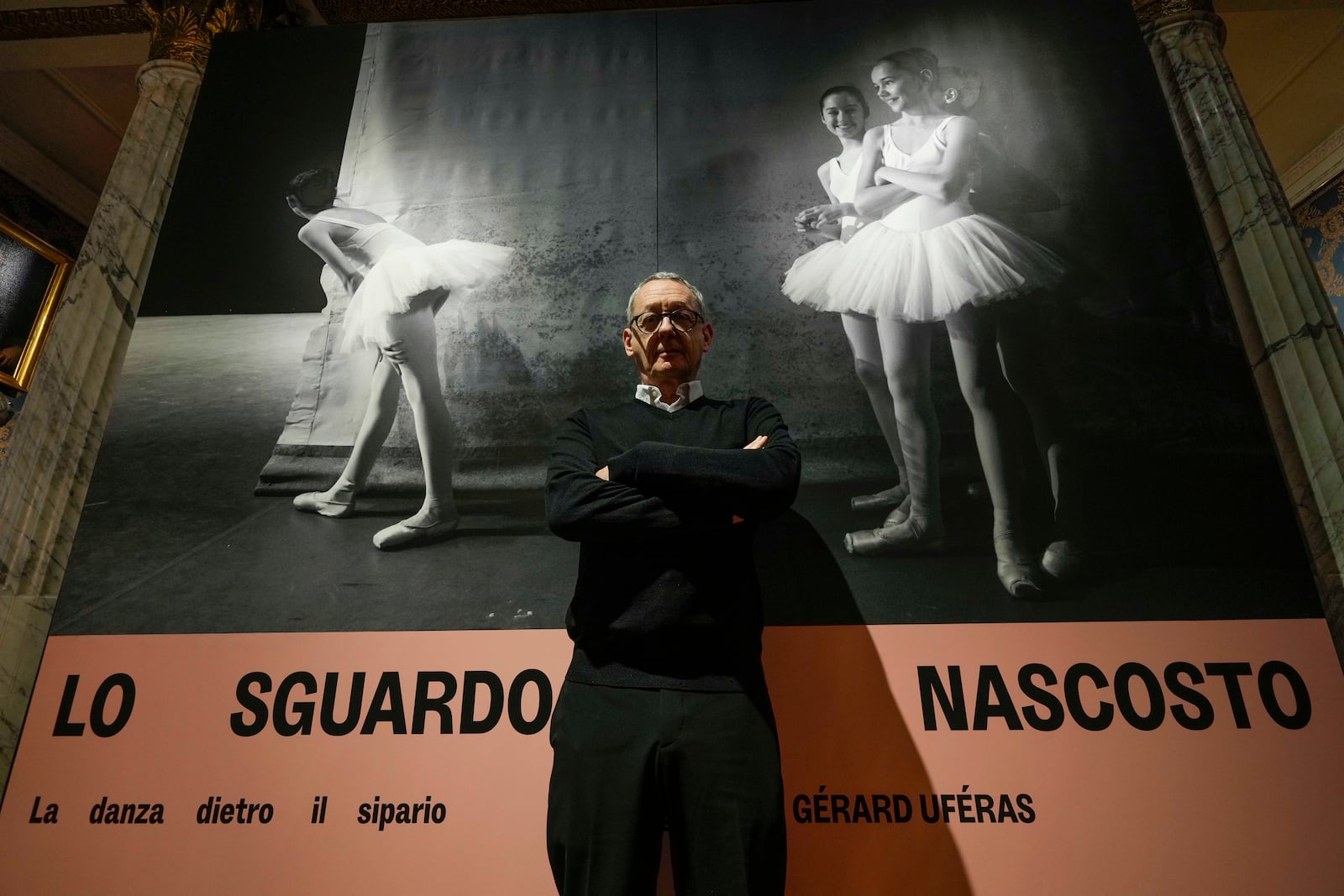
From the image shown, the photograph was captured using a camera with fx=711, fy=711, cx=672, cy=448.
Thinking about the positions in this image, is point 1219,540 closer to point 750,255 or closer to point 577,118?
point 750,255

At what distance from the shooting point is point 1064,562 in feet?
7.47

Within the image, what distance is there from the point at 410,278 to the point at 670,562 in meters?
1.77

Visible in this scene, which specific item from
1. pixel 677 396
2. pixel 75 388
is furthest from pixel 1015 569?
pixel 75 388

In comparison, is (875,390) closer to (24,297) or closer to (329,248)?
(329,248)

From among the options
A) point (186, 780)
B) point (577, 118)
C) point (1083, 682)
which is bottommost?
point (186, 780)

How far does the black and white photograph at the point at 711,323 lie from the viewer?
231 centimetres

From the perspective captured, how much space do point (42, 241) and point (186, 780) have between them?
174 inches

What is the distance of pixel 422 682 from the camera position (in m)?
2.18

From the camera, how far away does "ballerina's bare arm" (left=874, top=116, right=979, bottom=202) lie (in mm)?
2688

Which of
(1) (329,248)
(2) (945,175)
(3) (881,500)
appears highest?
(2) (945,175)

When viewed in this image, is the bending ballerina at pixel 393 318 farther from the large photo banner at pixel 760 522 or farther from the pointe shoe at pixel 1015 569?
the pointe shoe at pixel 1015 569

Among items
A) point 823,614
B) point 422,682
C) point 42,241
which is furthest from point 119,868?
point 42,241

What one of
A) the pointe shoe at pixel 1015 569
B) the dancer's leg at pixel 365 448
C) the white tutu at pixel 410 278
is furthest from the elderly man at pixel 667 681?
the white tutu at pixel 410 278

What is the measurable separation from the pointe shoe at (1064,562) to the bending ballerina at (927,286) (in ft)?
0.19
